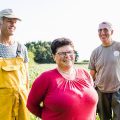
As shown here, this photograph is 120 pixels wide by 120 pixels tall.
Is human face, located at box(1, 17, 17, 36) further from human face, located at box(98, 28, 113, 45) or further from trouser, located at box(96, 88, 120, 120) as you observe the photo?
trouser, located at box(96, 88, 120, 120)

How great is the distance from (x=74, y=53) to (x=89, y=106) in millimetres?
577

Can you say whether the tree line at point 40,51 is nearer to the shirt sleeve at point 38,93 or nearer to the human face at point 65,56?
the shirt sleeve at point 38,93

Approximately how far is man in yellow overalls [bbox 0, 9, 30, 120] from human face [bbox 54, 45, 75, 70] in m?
0.91

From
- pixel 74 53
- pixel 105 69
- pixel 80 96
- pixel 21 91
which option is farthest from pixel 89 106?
pixel 105 69

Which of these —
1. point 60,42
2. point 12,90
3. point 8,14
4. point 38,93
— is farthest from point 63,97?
point 8,14

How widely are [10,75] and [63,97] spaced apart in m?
1.12

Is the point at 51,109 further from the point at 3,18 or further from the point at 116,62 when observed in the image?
the point at 116,62

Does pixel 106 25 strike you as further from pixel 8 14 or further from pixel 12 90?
pixel 12 90

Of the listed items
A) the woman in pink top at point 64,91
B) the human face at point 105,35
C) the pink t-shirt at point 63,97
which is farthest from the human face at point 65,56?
the human face at point 105,35

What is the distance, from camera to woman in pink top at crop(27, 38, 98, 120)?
4078 millimetres

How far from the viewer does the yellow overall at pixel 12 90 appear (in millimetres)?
4922

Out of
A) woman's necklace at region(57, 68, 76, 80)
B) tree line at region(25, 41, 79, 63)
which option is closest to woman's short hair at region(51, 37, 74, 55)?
woman's necklace at region(57, 68, 76, 80)

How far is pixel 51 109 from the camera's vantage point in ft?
13.5

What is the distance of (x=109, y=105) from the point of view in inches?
279
